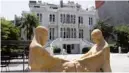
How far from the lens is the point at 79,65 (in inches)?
217

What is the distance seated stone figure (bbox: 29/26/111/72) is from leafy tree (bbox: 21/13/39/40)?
95.1 feet

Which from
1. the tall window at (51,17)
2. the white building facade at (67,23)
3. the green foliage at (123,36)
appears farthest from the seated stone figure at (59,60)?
the tall window at (51,17)

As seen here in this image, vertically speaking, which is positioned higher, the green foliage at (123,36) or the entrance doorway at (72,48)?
the green foliage at (123,36)

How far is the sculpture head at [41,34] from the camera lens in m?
5.47

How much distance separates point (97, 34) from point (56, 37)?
37059mm

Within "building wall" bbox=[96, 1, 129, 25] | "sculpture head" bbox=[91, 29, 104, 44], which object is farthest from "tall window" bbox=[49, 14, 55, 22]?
"sculpture head" bbox=[91, 29, 104, 44]

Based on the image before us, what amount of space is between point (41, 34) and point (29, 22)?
29.9 meters

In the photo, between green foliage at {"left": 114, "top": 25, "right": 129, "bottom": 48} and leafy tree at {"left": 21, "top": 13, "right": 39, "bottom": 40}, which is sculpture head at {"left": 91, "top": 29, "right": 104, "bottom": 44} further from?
green foliage at {"left": 114, "top": 25, "right": 129, "bottom": 48}

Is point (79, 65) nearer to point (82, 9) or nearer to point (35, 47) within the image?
point (35, 47)

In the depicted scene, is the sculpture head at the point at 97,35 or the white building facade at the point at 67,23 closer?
the sculpture head at the point at 97,35

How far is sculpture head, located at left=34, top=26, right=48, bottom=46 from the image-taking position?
5.47 metres

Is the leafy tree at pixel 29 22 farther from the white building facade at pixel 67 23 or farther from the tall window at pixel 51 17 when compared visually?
the tall window at pixel 51 17

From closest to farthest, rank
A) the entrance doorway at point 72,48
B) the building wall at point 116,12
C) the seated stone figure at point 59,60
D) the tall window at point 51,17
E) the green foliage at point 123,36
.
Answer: the seated stone figure at point 59,60
the green foliage at point 123,36
the entrance doorway at point 72,48
the tall window at point 51,17
the building wall at point 116,12

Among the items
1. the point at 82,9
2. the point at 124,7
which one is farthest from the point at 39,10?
the point at 124,7
